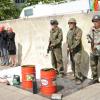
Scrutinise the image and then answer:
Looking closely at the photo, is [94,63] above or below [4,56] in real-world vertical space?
above

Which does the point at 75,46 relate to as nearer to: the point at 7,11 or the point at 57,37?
the point at 57,37

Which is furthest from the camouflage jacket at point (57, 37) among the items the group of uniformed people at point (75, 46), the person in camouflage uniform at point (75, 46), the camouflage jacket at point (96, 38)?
the camouflage jacket at point (96, 38)

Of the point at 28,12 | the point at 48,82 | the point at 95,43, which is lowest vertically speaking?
the point at 48,82

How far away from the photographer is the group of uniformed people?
8590mm

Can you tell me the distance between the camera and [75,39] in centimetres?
916

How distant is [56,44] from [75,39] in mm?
985

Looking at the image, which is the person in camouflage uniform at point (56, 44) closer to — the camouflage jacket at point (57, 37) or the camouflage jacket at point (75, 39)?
the camouflage jacket at point (57, 37)

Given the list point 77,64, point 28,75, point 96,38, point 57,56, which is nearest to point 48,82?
point 28,75

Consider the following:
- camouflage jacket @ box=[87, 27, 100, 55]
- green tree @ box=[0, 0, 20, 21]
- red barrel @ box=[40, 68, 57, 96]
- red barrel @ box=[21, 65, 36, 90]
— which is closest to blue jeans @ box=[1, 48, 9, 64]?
red barrel @ box=[21, 65, 36, 90]

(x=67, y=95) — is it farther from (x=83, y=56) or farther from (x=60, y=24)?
(x=60, y=24)

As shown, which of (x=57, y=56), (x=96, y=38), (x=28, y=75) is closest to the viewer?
(x=96, y=38)

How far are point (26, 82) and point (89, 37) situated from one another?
221cm

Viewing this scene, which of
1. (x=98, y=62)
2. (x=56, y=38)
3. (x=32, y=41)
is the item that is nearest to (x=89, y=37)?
(x=98, y=62)

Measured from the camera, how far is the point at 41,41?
40.1 ft
